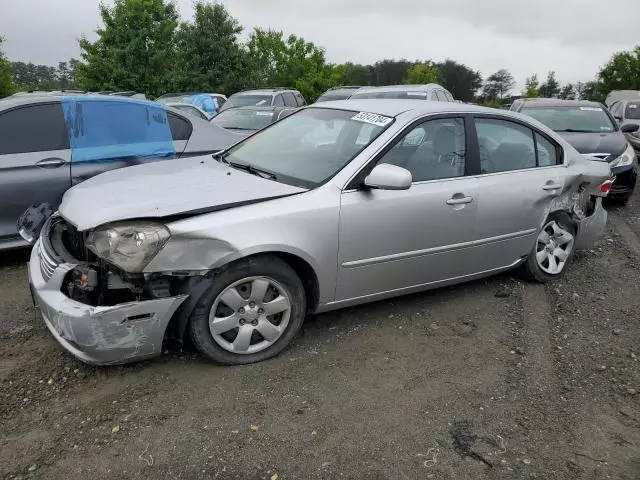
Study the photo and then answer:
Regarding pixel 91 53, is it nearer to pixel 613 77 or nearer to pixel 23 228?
pixel 23 228

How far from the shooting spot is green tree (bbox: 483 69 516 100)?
8869 cm

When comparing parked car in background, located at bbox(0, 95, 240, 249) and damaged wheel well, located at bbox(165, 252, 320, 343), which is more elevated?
parked car in background, located at bbox(0, 95, 240, 249)

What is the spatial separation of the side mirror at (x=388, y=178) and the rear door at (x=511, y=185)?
93 centimetres

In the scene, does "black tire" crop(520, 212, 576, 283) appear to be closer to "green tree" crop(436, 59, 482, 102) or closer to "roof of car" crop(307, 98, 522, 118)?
"roof of car" crop(307, 98, 522, 118)

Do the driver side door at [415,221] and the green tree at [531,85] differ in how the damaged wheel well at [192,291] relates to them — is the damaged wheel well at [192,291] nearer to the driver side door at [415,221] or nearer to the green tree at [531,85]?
the driver side door at [415,221]

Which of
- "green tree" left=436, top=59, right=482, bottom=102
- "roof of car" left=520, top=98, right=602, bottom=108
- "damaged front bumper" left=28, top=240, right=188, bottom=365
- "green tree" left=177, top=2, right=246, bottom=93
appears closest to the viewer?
"damaged front bumper" left=28, top=240, right=188, bottom=365

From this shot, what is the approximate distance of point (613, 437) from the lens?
2922 millimetres

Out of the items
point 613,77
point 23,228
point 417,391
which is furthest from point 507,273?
point 613,77

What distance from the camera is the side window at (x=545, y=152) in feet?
15.6

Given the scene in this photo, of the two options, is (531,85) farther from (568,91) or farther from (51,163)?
(51,163)

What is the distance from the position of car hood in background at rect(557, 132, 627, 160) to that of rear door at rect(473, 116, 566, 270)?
3.75 meters

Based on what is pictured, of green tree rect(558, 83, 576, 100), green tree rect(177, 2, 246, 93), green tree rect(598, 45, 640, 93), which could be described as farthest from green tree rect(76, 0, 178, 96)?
green tree rect(558, 83, 576, 100)

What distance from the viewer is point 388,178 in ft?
11.5

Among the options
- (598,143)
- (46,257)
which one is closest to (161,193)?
(46,257)
